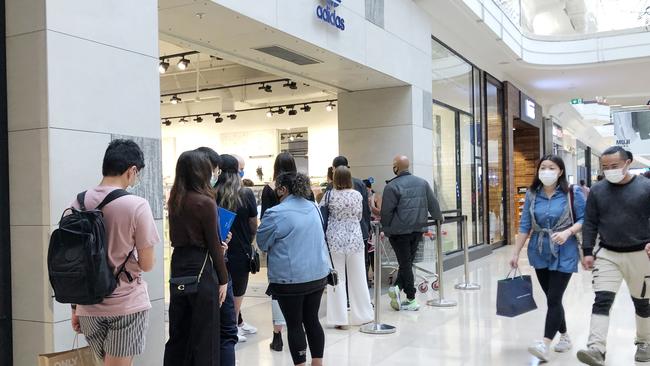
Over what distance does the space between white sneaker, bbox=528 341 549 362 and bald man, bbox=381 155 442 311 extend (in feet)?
6.46

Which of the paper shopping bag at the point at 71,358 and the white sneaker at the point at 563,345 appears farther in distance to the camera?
the white sneaker at the point at 563,345

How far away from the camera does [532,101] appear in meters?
16.4

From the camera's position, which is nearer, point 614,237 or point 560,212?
point 614,237

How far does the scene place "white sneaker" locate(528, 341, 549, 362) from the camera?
4250mm

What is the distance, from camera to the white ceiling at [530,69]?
941 centimetres

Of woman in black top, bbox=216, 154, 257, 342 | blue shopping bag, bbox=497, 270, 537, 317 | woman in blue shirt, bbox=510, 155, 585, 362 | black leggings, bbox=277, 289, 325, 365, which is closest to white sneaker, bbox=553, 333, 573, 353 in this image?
woman in blue shirt, bbox=510, 155, 585, 362

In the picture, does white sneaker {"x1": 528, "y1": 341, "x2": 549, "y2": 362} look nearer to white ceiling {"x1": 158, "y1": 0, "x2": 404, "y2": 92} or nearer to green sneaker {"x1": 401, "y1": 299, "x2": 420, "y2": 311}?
green sneaker {"x1": 401, "y1": 299, "x2": 420, "y2": 311}

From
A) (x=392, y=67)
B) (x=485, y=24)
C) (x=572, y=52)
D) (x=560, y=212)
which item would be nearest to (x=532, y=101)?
(x=572, y=52)

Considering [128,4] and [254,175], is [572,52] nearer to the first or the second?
[254,175]

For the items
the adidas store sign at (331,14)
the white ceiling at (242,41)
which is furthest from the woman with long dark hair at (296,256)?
the adidas store sign at (331,14)

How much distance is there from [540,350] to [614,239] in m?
0.94

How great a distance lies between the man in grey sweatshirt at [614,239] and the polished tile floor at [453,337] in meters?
0.44

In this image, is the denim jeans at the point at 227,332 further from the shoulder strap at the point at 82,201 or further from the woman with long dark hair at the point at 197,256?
the shoulder strap at the point at 82,201

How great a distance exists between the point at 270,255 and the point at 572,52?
37.9ft
